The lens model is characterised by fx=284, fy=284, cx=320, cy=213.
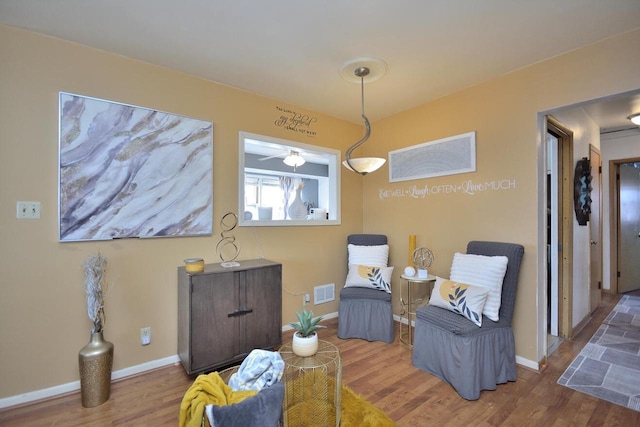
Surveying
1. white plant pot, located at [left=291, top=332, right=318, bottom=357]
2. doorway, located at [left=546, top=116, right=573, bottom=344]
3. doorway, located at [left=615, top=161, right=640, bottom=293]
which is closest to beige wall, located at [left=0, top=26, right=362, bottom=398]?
white plant pot, located at [left=291, top=332, right=318, bottom=357]

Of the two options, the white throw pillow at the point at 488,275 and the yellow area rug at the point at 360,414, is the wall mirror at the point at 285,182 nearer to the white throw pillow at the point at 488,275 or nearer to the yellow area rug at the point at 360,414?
Answer: the white throw pillow at the point at 488,275

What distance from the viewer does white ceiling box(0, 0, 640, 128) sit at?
177cm

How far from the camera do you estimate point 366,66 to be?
240cm

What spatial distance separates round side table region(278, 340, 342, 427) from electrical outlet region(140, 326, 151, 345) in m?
1.39

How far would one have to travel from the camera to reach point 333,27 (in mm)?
1962

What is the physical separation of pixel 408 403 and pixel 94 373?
2.19 meters

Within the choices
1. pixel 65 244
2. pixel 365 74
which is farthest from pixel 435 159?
pixel 65 244

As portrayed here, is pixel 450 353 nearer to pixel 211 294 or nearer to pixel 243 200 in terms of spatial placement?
pixel 211 294

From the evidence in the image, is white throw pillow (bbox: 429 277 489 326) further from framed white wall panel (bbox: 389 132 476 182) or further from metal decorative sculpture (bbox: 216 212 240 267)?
metal decorative sculpture (bbox: 216 212 240 267)

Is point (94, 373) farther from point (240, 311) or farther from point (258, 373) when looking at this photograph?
point (258, 373)

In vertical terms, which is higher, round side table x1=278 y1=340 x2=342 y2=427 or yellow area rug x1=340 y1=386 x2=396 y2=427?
round side table x1=278 y1=340 x2=342 y2=427

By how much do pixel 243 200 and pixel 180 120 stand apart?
36.5 inches

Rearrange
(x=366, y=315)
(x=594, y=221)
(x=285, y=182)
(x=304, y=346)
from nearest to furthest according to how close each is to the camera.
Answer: (x=304, y=346) < (x=366, y=315) < (x=594, y=221) < (x=285, y=182)

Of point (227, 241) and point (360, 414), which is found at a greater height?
point (227, 241)
